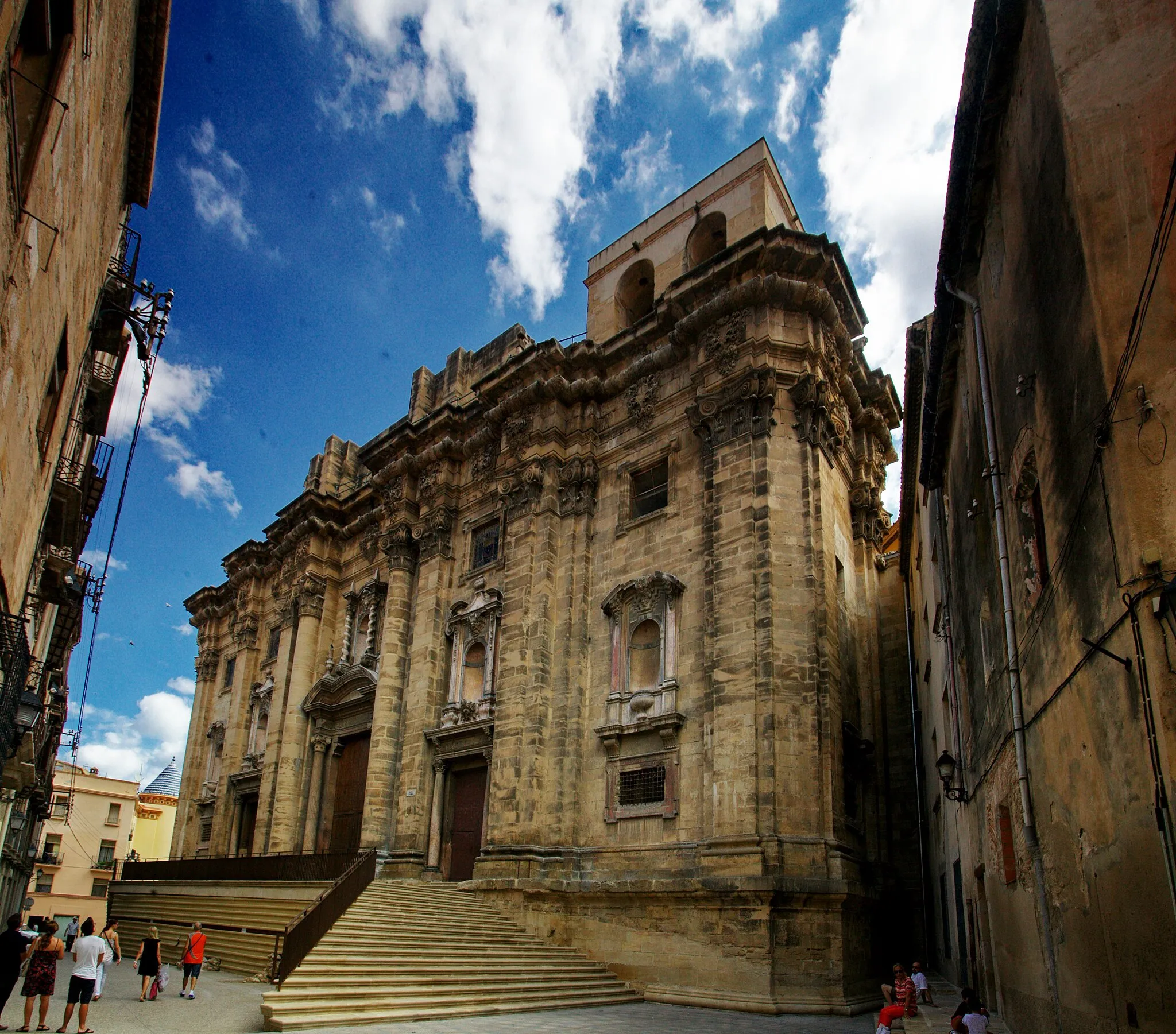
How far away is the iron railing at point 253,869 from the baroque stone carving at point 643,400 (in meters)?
→ 11.9

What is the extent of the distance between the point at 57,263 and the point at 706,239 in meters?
18.8

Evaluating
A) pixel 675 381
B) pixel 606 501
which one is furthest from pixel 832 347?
pixel 606 501

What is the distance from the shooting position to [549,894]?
18.2 m

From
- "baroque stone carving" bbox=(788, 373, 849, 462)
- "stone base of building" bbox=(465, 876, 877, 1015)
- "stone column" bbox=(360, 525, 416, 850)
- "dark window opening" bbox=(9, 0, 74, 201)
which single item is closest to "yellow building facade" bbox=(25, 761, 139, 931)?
"stone column" bbox=(360, 525, 416, 850)

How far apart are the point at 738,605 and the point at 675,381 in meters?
6.43

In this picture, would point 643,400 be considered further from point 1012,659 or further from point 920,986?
point 920,986

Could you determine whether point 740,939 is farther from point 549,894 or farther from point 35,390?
point 35,390

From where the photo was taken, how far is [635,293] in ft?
87.2

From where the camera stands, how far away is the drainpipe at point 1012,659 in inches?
336

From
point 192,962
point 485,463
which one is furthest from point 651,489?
point 192,962

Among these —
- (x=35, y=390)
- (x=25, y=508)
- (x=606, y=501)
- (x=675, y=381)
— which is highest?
(x=675, y=381)

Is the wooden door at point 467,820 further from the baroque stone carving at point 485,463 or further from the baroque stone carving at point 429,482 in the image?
the baroque stone carving at point 429,482

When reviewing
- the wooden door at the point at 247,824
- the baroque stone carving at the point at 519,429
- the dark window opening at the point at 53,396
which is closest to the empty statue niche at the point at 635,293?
the baroque stone carving at the point at 519,429

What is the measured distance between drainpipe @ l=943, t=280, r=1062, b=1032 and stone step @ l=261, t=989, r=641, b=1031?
343 inches
